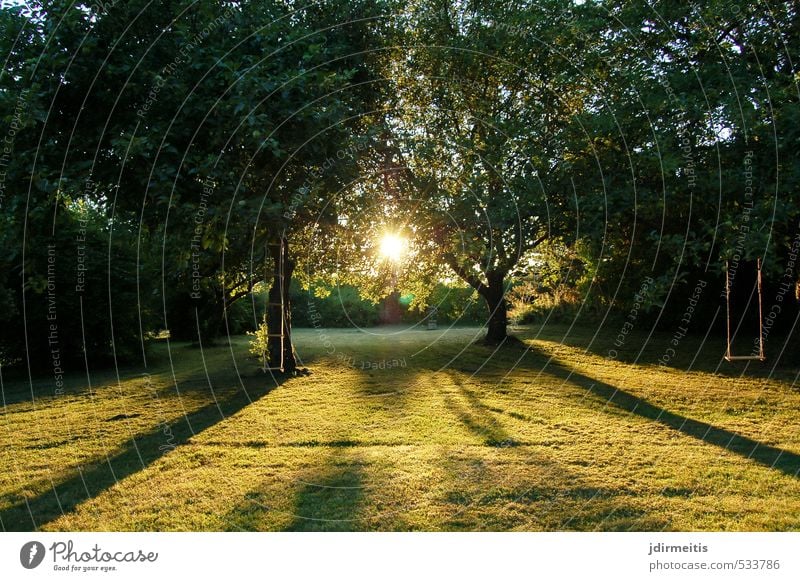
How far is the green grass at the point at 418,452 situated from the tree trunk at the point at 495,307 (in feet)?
18.7

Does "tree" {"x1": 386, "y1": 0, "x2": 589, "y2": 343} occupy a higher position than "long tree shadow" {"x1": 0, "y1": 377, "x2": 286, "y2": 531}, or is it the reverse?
"tree" {"x1": 386, "y1": 0, "x2": 589, "y2": 343}

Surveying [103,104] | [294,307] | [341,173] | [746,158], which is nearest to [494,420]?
[341,173]

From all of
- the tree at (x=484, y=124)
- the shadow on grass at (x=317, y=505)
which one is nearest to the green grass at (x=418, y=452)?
the shadow on grass at (x=317, y=505)

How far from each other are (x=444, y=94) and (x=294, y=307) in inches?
958

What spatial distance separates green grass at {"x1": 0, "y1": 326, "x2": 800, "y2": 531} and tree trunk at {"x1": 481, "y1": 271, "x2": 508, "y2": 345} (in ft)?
18.7

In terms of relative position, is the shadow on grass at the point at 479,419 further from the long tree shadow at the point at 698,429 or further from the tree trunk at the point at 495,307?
the tree trunk at the point at 495,307

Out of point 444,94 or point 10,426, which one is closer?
point 10,426

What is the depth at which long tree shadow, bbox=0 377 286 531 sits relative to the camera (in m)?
7.05

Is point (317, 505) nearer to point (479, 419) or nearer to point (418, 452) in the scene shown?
point (418, 452)

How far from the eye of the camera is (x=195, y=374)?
2003cm

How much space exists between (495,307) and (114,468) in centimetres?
1631

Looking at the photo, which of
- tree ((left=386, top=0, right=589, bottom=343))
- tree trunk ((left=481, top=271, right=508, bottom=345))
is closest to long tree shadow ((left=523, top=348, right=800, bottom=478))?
tree ((left=386, top=0, right=589, bottom=343))

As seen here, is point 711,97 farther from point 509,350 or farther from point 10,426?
point 10,426

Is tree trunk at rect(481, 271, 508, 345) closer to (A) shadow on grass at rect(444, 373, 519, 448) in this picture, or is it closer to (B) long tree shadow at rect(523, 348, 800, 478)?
(B) long tree shadow at rect(523, 348, 800, 478)
